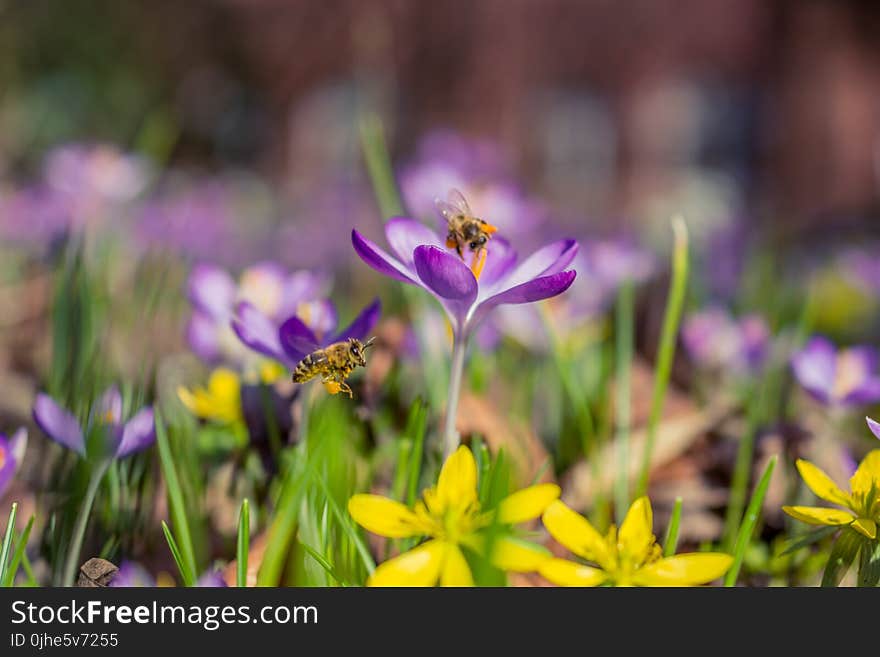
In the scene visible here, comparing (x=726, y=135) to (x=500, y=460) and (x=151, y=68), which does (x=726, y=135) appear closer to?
(x=151, y=68)

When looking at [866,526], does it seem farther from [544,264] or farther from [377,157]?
[377,157]

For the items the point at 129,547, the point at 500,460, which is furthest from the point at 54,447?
the point at 500,460

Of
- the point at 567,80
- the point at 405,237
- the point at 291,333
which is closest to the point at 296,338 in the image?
the point at 291,333

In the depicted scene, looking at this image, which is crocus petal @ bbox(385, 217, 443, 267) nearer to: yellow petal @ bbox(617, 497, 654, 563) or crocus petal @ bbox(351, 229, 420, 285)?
crocus petal @ bbox(351, 229, 420, 285)

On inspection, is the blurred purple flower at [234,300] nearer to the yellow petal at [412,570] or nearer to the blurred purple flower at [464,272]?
the blurred purple flower at [464,272]
